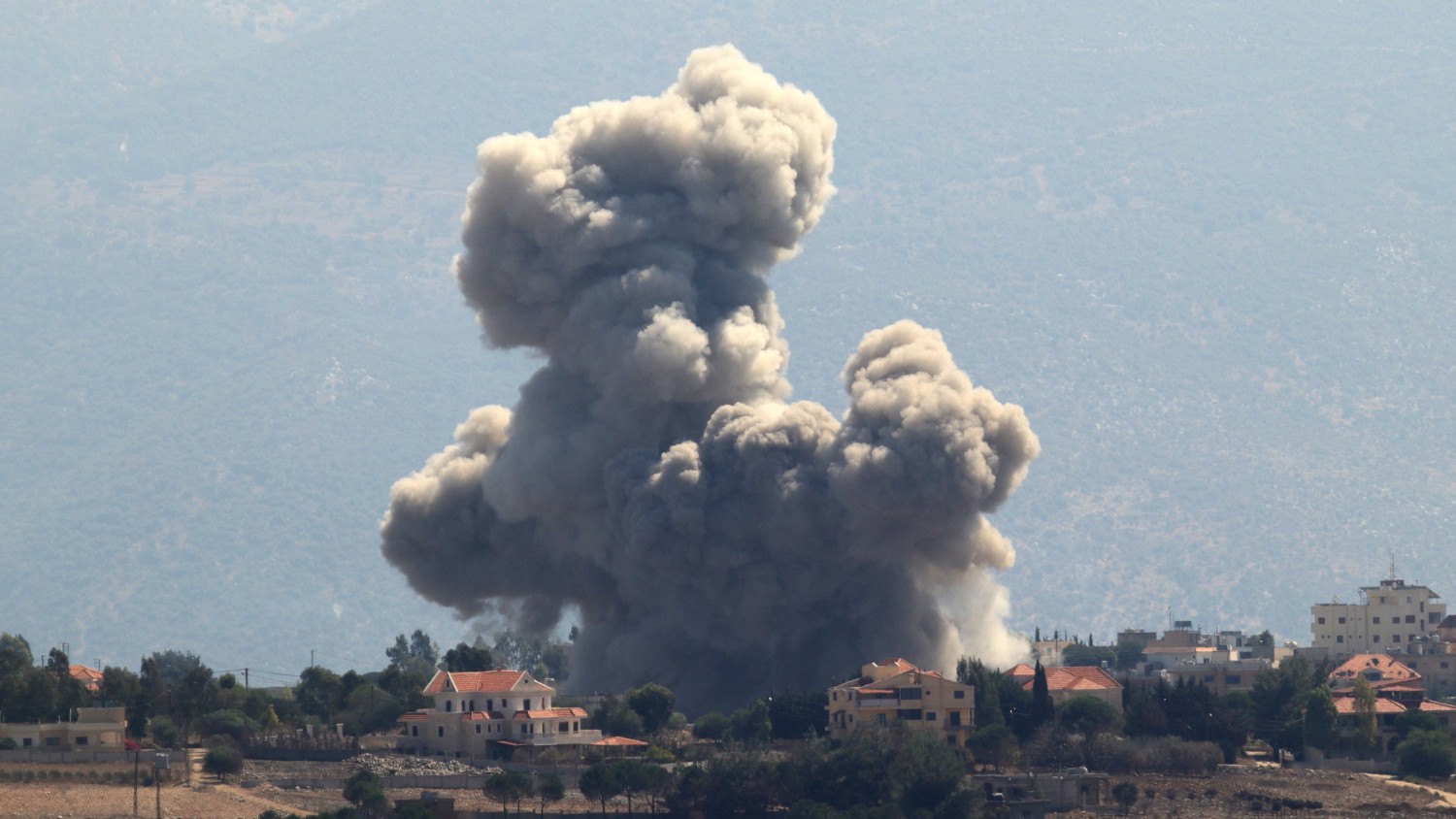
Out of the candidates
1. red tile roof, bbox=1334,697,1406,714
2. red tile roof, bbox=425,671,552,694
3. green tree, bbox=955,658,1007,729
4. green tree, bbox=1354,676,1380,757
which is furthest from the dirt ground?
red tile roof, bbox=425,671,552,694

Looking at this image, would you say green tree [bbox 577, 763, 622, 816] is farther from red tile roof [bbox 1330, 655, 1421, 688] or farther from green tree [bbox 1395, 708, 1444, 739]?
red tile roof [bbox 1330, 655, 1421, 688]

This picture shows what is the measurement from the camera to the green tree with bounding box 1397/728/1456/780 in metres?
95.1

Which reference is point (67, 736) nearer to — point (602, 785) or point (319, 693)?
point (602, 785)

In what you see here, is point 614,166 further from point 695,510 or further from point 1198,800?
point 1198,800

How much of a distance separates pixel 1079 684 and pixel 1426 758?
471 inches

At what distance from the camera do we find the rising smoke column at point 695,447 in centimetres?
9925

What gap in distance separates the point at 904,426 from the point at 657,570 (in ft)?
29.5

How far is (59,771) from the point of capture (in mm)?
81812

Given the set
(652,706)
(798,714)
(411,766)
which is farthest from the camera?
(652,706)

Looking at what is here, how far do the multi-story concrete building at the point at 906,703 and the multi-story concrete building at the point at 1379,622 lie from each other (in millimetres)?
39472

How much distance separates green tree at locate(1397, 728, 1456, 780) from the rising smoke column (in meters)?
13.6

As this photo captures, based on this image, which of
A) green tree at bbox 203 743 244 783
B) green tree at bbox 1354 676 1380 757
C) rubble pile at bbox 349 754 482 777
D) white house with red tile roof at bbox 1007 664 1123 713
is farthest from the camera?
white house with red tile roof at bbox 1007 664 1123 713

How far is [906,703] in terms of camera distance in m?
94.1

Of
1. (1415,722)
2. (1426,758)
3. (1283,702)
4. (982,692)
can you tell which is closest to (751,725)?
(982,692)
